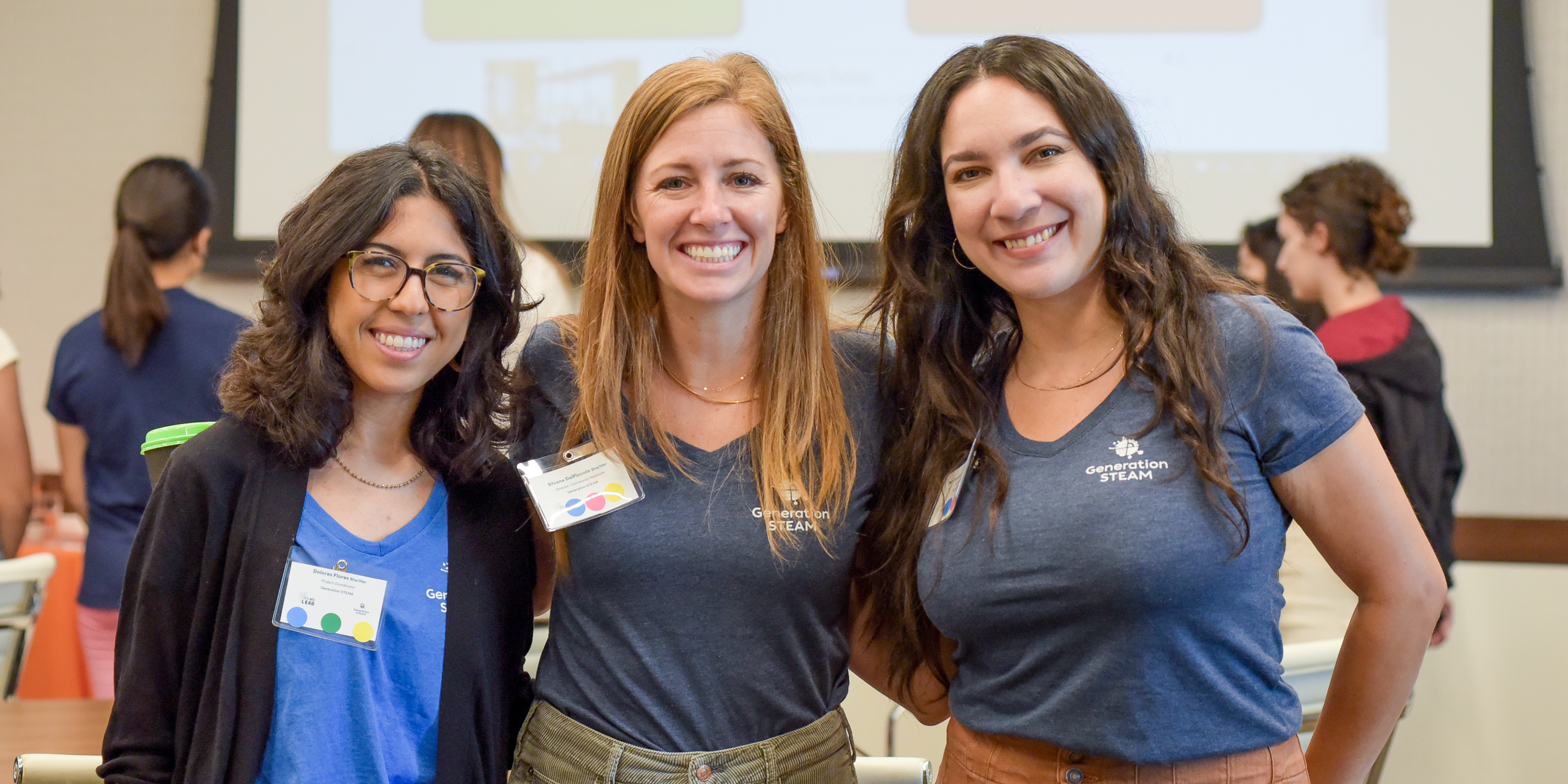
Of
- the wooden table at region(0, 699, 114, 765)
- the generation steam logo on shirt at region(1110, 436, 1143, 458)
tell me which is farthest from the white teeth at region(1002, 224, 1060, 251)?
the wooden table at region(0, 699, 114, 765)

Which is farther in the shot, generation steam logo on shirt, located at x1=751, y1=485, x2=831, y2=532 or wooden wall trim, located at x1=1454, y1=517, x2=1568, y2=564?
wooden wall trim, located at x1=1454, y1=517, x2=1568, y2=564

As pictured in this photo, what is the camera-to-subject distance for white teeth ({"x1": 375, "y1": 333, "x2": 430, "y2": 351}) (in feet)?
4.64

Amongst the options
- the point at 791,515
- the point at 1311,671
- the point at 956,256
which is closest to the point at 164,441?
the point at 791,515

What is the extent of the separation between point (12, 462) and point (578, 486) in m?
2.34

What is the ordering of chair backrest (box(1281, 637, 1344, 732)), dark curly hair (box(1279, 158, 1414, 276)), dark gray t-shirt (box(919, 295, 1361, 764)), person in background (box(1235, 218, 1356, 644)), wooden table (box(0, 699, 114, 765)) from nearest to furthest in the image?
dark gray t-shirt (box(919, 295, 1361, 764)) → chair backrest (box(1281, 637, 1344, 732)) → wooden table (box(0, 699, 114, 765)) → person in background (box(1235, 218, 1356, 644)) → dark curly hair (box(1279, 158, 1414, 276))

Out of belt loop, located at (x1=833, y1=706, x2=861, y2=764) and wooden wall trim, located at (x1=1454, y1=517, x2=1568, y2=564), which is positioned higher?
belt loop, located at (x1=833, y1=706, x2=861, y2=764)

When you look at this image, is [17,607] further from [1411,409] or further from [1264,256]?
[1264,256]

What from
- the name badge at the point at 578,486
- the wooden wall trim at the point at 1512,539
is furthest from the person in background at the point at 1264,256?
the name badge at the point at 578,486

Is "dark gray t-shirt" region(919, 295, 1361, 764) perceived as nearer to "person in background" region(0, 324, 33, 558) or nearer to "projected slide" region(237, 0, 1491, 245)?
"projected slide" region(237, 0, 1491, 245)

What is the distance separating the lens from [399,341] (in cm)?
142

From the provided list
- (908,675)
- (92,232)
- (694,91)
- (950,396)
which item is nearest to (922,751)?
(908,675)

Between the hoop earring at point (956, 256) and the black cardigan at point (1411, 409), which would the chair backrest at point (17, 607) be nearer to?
the hoop earring at point (956, 256)

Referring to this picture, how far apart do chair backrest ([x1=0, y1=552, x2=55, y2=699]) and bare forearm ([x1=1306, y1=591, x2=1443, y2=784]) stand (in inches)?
92.5

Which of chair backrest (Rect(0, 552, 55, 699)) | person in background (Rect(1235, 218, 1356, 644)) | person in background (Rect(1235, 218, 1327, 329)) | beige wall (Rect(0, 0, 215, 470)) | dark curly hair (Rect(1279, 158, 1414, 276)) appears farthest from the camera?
beige wall (Rect(0, 0, 215, 470))
